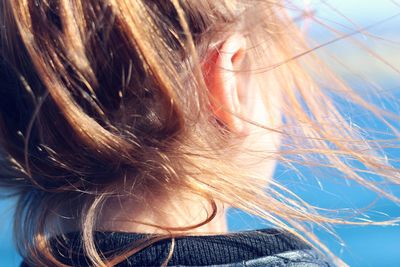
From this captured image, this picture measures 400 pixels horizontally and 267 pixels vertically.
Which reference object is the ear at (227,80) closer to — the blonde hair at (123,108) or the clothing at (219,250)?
the blonde hair at (123,108)

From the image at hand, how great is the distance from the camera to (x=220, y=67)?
752 millimetres

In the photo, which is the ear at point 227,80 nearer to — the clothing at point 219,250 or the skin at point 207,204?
the skin at point 207,204

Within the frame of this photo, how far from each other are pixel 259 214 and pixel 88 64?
232 millimetres

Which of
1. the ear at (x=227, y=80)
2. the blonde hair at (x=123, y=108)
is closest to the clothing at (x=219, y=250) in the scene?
the blonde hair at (x=123, y=108)

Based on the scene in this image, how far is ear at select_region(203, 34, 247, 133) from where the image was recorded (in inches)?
29.6

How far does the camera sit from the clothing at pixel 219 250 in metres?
0.69

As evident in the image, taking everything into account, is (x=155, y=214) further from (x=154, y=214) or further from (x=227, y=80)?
(x=227, y=80)

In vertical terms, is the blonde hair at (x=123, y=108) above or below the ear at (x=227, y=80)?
below

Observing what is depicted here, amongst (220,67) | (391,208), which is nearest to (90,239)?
(220,67)

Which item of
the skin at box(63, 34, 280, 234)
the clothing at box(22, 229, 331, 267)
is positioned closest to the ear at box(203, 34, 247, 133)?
the skin at box(63, 34, 280, 234)

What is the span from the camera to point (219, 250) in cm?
70

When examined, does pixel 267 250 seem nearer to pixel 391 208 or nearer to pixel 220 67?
pixel 220 67

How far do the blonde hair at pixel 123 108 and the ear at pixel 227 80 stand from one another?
0.01m

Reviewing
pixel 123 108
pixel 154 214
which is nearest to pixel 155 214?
pixel 154 214
